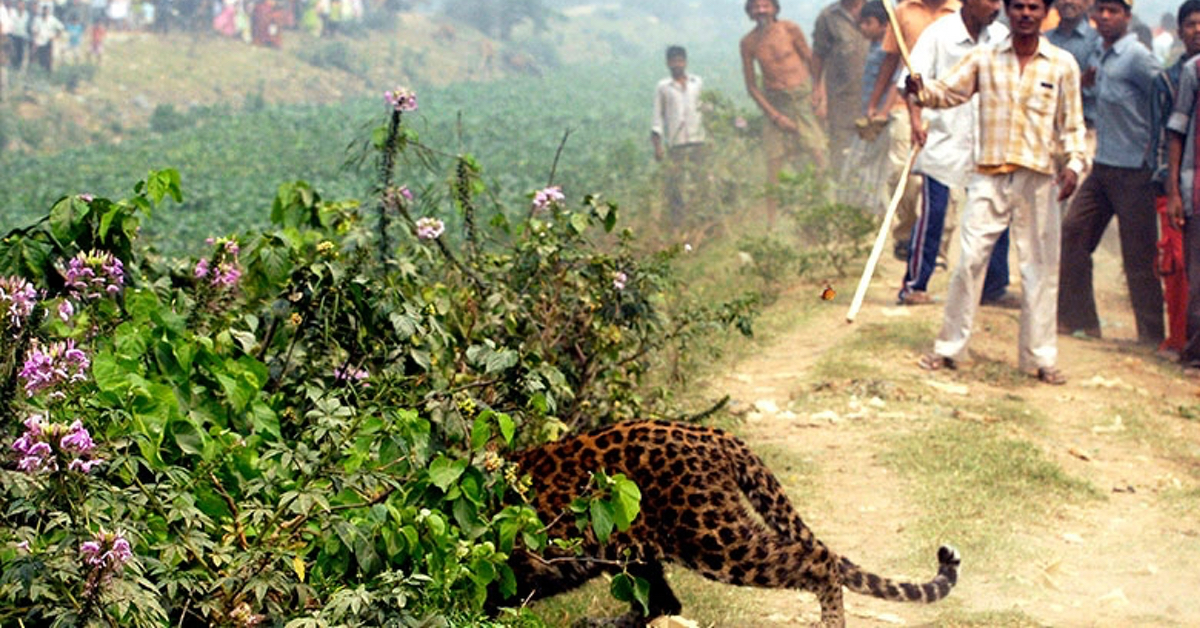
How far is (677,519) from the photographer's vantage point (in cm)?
498

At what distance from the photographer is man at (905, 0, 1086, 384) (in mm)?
8586

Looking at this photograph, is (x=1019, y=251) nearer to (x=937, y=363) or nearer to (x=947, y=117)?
(x=937, y=363)

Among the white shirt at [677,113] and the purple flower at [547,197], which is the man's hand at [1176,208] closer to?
the purple flower at [547,197]

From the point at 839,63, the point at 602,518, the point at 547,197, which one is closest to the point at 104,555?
the point at 602,518

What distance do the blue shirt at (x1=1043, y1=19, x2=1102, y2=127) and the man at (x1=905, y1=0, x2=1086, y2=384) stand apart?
1995 millimetres

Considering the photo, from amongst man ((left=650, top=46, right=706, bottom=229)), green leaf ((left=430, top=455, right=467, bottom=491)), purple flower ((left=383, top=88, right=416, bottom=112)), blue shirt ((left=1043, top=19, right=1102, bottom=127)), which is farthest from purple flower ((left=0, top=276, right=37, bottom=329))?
man ((left=650, top=46, right=706, bottom=229))

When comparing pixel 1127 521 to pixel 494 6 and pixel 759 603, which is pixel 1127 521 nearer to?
pixel 759 603

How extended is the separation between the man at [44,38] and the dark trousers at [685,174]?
744 inches

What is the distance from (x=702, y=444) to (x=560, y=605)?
0.91m

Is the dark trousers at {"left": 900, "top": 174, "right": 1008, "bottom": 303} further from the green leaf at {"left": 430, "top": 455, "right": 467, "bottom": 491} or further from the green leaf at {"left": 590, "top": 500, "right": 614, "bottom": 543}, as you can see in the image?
the green leaf at {"left": 430, "top": 455, "right": 467, "bottom": 491}

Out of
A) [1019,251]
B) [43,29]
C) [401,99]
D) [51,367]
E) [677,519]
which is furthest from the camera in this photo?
[43,29]

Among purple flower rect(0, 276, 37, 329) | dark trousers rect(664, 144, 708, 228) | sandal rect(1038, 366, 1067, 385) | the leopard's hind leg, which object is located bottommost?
dark trousers rect(664, 144, 708, 228)

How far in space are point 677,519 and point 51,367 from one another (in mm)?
2019

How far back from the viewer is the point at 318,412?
4484 mm
